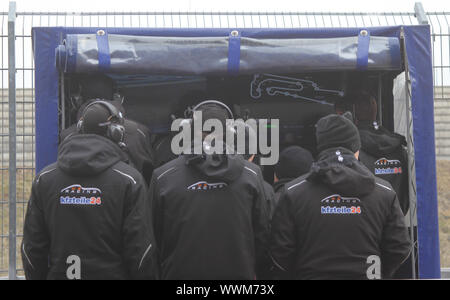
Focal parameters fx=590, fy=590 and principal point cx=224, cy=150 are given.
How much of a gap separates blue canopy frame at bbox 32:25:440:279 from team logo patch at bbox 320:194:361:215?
4.24 feet

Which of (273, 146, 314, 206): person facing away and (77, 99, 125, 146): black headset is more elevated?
(77, 99, 125, 146): black headset

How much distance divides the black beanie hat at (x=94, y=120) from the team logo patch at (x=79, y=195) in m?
0.37

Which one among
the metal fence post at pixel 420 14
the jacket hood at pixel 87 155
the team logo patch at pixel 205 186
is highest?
the metal fence post at pixel 420 14

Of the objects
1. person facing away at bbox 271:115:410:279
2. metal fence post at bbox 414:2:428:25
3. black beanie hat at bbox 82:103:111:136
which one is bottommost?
person facing away at bbox 271:115:410:279

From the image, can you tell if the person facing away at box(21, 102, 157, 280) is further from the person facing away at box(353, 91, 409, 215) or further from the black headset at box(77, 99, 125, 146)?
the person facing away at box(353, 91, 409, 215)

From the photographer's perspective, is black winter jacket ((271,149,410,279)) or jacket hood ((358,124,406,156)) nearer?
black winter jacket ((271,149,410,279))

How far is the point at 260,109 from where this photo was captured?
17.6ft

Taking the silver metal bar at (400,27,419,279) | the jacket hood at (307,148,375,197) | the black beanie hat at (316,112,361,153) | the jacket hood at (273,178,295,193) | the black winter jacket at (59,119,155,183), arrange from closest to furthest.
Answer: the jacket hood at (307,148,375,197), the black beanie hat at (316,112,361,153), the jacket hood at (273,178,295,193), the black winter jacket at (59,119,155,183), the silver metal bar at (400,27,419,279)

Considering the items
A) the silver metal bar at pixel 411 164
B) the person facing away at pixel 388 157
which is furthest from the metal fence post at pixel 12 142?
the silver metal bar at pixel 411 164

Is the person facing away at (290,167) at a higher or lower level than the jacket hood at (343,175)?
higher

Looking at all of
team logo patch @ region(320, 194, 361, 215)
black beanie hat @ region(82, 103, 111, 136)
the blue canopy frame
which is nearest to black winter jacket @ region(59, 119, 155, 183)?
the blue canopy frame

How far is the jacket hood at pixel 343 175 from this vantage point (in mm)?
3381

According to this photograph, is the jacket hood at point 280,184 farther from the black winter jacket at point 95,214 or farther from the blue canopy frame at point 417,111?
the black winter jacket at point 95,214

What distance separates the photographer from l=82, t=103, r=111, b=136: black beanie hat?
3.56 metres
